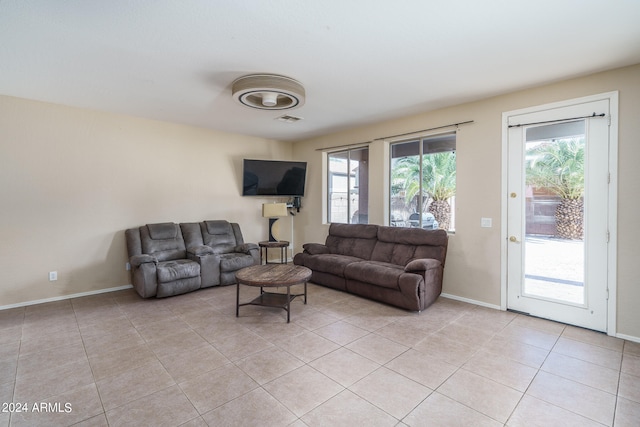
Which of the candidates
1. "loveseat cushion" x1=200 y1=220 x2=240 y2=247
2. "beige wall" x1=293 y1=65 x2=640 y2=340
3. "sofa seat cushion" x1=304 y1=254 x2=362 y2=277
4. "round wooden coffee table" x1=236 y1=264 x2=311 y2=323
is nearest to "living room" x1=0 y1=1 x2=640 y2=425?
"beige wall" x1=293 y1=65 x2=640 y2=340

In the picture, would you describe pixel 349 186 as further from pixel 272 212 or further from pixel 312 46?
pixel 312 46

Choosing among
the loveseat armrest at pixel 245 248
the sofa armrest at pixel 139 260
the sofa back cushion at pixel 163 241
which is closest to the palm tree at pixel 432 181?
the loveseat armrest at pixel 245 248

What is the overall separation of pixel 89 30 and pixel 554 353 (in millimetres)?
4668

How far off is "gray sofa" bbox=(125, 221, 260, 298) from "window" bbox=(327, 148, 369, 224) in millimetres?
1848

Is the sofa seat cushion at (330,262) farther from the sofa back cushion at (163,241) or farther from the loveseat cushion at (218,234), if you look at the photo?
the sofa back cushion at (163,241)

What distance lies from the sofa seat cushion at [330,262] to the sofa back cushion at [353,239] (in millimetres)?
191

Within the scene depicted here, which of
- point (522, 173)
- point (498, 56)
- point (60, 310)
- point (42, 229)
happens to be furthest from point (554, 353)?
point (42, 229)

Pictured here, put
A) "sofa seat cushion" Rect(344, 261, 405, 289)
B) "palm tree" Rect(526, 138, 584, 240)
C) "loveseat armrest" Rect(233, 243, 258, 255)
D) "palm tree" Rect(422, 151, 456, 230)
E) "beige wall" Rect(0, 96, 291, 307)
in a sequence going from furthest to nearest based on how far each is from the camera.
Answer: "loveseat armrest" Rect(233, 243, 258, 255)
"palm tree" Rect(422, 151, 456, 230)
"beige wall" Rect(0, 96, 291, 307)
"sofa seat cushion" Rect(344, 261, 405, 289)
"palm tree" Rect(526, 138, 584, 240)

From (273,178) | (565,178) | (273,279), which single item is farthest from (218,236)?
(565,178)

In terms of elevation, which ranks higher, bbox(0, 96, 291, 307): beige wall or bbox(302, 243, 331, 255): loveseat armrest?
bbox(0, 96, 291, 307): beige wall

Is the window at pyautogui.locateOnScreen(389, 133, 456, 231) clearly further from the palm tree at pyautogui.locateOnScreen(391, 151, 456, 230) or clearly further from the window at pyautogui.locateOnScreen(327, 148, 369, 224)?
the window at pyautogui.locateOnScreen(327, 148, 369, 224)

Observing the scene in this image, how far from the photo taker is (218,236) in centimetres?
522

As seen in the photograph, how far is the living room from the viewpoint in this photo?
2.92 meters

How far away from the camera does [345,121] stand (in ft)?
16.1
